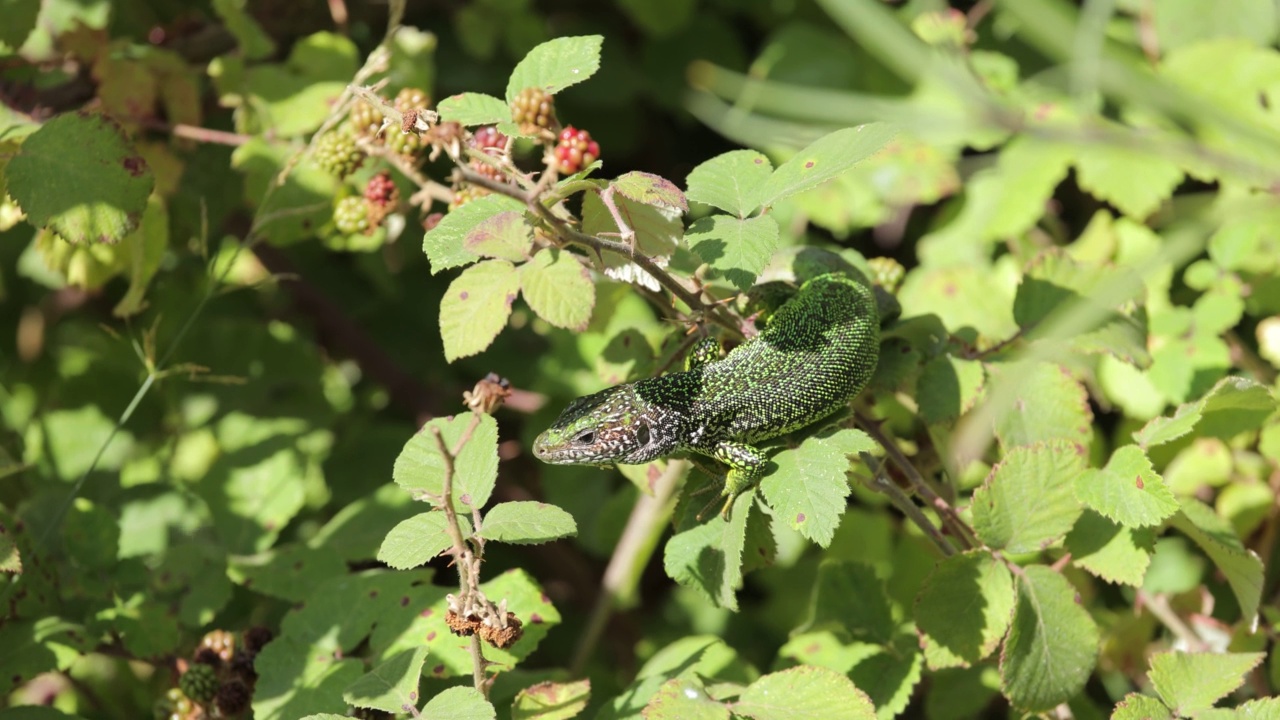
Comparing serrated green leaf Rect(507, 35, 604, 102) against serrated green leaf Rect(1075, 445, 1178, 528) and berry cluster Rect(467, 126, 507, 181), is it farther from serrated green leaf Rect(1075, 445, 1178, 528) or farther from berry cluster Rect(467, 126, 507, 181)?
serrated green leaf Rect(1075, 445, 1178, 528)

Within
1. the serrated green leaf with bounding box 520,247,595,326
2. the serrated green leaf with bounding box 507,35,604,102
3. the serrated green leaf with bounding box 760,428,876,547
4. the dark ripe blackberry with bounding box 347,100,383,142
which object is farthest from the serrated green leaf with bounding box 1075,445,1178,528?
the dark ripe blackberry with bounding box 347,100,383,142

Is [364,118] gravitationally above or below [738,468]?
above

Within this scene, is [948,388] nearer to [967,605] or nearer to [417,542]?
[967,605]

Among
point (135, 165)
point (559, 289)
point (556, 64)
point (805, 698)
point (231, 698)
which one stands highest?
point (556, 64)

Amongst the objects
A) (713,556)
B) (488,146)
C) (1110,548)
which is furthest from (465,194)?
(1110,548)

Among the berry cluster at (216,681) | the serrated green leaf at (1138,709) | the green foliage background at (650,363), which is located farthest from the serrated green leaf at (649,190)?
the berry cluster at (216,681)

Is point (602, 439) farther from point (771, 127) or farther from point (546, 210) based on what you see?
point (771, 127)
